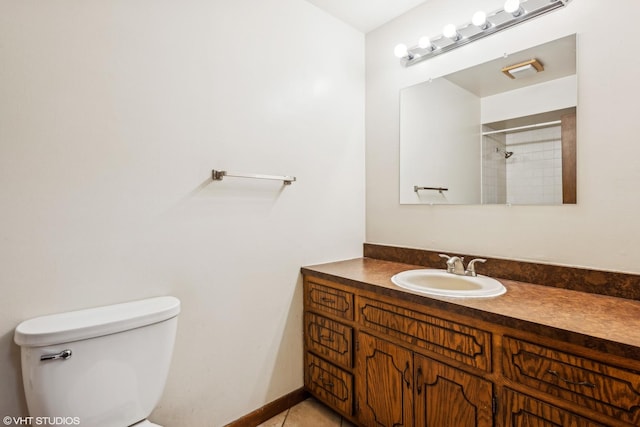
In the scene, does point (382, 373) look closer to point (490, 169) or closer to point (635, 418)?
point (635, 418)

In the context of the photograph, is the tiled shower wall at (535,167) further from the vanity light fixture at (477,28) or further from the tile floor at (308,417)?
the tile floor at (308,417)

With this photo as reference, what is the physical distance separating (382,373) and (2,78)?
6.04 feet

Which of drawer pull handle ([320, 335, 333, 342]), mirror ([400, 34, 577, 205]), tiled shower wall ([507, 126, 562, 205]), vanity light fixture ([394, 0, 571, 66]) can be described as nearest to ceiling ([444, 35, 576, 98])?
mirror ([400, 34, 577, 205])

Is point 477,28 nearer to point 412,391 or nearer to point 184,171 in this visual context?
point 184,171

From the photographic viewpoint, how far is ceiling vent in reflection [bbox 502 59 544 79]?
4.98 feet

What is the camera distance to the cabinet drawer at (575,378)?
85 cm

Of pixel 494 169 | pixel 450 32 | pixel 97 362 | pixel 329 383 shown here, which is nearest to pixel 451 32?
pixel 450 32

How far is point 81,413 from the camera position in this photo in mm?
1015

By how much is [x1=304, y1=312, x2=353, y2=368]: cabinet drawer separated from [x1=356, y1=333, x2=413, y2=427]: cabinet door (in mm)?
69

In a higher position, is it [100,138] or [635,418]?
[100,138]

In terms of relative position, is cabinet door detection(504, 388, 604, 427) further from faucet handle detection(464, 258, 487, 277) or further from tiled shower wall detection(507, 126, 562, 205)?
tiled shower wall detection(507, 126, 562, 205)

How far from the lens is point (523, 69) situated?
156cm

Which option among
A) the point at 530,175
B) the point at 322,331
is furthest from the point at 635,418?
the point at 322,331

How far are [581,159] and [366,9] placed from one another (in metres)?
1.49
